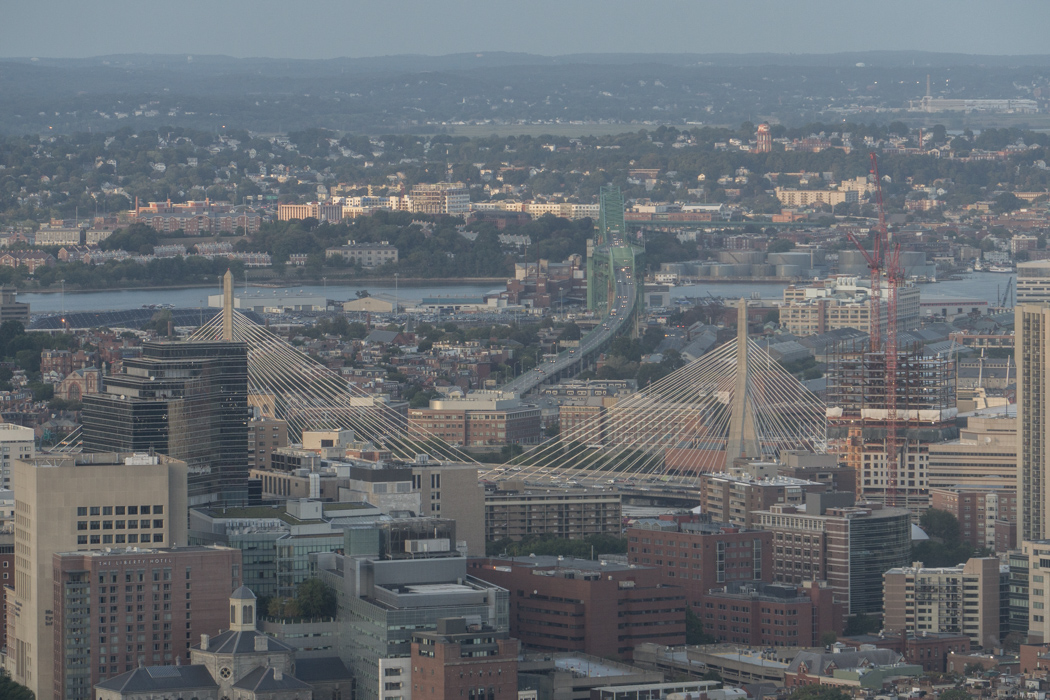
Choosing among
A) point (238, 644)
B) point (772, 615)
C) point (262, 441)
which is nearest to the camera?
point (238, 644)

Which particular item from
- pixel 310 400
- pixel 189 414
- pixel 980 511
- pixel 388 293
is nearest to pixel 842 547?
pixel 980 511

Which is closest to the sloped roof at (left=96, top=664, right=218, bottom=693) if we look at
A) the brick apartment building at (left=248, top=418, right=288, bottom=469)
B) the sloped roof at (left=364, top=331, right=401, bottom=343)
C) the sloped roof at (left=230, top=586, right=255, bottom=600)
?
the sloped roof at (left=230, top=586, right=255, bottom=600)

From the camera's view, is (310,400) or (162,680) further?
(310,400)

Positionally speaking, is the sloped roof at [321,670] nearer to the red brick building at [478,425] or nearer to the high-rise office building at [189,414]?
the high-rise office building at [189,414]

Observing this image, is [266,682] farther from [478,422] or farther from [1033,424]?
[478,422]

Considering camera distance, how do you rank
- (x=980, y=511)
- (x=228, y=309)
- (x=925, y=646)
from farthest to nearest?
(x=228, y=309) < (x=980, y=511) < (x=925, y=646)

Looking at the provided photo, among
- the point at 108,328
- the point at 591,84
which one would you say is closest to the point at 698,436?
the point at 108,328

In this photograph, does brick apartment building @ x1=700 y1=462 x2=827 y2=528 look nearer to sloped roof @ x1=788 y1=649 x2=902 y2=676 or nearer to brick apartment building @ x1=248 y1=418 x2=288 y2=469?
brick apartment building @ x1=248 y1=418 x2=288 y2=469

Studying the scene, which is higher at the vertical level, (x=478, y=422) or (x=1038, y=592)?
(x=478, y=422)

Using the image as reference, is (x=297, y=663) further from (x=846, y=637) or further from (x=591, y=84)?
(x=591, y=84)

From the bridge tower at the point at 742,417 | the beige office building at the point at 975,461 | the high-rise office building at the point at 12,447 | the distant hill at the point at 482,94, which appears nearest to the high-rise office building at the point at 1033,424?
the beige office building at the point at 975,461
